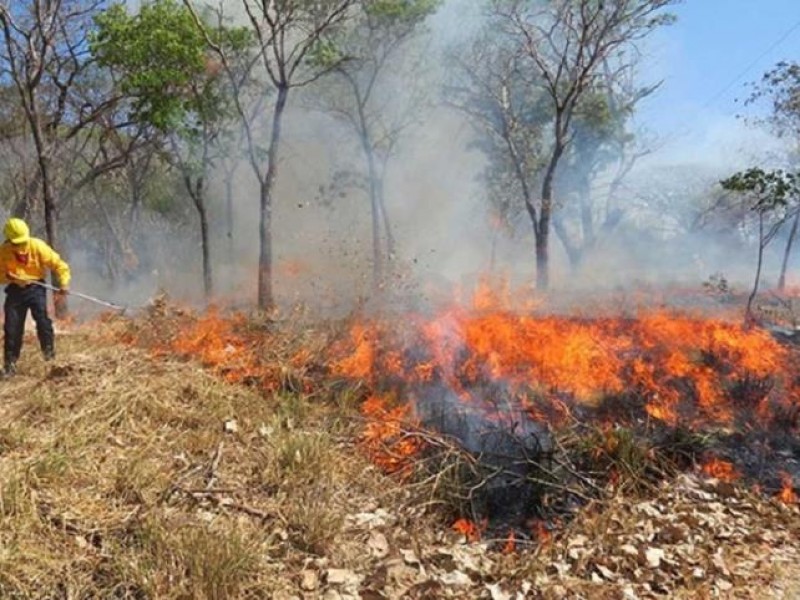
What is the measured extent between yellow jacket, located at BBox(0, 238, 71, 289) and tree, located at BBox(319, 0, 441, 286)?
11.6m

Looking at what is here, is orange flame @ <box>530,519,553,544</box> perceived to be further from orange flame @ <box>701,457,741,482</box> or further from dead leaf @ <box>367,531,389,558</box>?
orange flame @ <box>701,457,741,482</box>

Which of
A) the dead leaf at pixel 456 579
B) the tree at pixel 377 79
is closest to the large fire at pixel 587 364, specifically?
the dead leaf at pixel 456 579

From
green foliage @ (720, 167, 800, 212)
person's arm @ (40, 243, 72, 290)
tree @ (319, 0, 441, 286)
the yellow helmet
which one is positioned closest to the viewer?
the yellow helmet

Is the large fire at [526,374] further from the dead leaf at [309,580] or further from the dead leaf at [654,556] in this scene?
the dead leaf at [309,580]

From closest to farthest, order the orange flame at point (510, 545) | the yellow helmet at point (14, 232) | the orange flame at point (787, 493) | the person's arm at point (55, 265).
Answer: the orange flame at point (510, 545), the orange flame at point (787, 493), the yellow helmet at point (14, 232), the person's arm at point (55, 265)

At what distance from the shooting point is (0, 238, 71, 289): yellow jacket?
7125mm

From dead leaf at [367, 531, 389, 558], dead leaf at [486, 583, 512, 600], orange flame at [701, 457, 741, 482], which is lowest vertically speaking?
dead leaf at [486, 583, 512, 600]

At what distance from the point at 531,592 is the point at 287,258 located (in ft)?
98.7

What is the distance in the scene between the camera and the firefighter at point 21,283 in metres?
7.09

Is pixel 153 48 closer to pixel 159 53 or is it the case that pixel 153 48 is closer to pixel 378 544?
pixel 159 53

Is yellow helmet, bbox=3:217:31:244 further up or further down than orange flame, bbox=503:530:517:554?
→ further up

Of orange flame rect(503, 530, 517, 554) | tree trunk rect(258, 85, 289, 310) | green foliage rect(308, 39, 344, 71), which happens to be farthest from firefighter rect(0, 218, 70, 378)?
green foliage rect(308, 39, 344, 71)

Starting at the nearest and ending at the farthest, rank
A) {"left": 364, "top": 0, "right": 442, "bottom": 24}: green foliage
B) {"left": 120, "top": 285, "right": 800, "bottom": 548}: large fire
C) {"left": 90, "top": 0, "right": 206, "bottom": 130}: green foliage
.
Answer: {"left": 120, "top": 285, "right": 800, "bottom": 548}: large fire, {"left": 90, "top": 0, "right": 206, "bottom": 130}: green foliage, {"left": 364, "top": 0, "right": 442, "bottom": 24}: green foliage

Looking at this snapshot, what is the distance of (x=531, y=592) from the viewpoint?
3.92m
